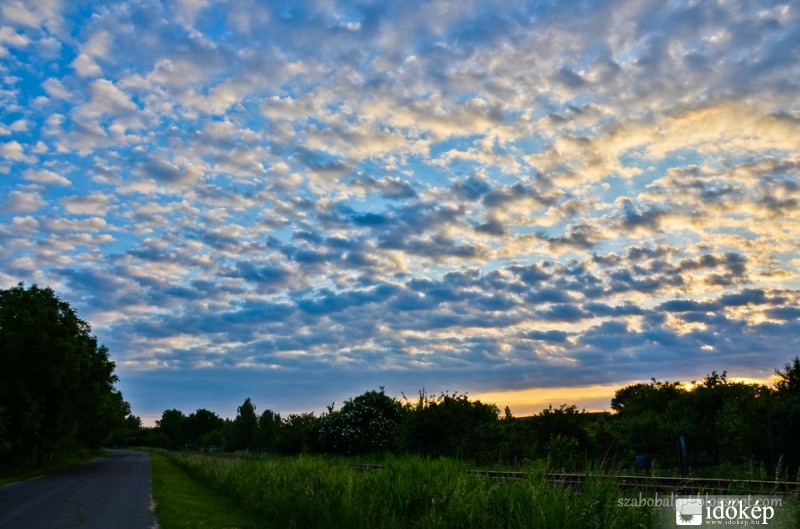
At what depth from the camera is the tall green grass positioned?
308 inches

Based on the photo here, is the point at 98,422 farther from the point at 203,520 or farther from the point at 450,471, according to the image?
the point at 450,471

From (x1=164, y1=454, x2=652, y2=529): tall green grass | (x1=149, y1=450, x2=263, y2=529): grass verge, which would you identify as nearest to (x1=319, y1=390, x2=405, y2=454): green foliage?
(x1=149, y1=450, x2=263, y2=529): grass verge

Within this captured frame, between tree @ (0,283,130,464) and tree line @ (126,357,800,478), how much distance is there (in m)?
19.7

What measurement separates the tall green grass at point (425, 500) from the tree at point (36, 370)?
2757 centimetres

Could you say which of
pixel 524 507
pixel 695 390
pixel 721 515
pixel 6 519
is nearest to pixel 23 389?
pixel 6 519

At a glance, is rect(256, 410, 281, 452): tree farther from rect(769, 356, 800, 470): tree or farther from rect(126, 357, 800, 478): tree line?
rect(769, 356, 800, 470): tree

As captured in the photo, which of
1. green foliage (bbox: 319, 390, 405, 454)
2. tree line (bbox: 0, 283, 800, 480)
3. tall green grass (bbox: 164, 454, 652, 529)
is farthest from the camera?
green foliage (bbox: 319, 390, 405, 454)

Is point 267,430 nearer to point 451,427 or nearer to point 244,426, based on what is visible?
point 244,426

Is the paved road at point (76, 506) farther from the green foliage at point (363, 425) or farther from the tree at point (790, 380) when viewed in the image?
the tree at point (790, 380)

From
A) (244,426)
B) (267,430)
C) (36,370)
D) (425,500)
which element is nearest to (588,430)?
(425,500)

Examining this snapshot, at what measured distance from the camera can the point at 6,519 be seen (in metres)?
17.9

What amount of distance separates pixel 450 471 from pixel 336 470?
565 centimetres

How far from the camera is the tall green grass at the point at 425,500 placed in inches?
308

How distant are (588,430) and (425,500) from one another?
24903 mm
